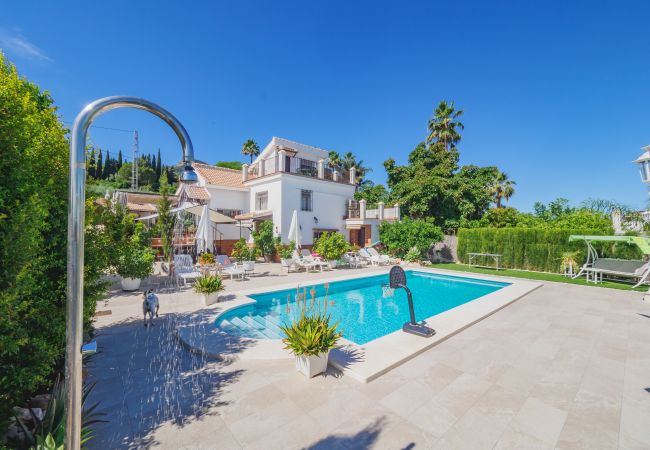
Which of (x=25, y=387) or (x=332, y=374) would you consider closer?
(x=25, y=387)

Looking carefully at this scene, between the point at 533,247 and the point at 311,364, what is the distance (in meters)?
18.0

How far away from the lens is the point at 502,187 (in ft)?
119

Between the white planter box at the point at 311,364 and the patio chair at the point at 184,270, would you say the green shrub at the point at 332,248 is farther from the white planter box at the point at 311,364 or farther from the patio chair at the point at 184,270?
the white planter box at the point at 311,364

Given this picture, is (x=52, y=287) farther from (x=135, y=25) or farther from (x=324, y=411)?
(x=135, y=25)

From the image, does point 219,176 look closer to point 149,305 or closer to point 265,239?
point 265,239

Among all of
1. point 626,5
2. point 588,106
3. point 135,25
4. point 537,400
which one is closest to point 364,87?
point 626,5

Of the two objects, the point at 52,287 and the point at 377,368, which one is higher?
the point at 52,287

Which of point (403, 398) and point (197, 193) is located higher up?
point (197, 193)

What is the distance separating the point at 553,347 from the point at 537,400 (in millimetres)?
2500

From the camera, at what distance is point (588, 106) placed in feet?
68.2

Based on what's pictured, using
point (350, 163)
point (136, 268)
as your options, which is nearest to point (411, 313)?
point (136, 268)

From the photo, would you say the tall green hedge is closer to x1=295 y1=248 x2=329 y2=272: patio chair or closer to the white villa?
the white villa

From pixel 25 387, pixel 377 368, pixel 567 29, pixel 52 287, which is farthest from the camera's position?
pixel 567 29

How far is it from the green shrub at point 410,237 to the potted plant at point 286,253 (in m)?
7.99
